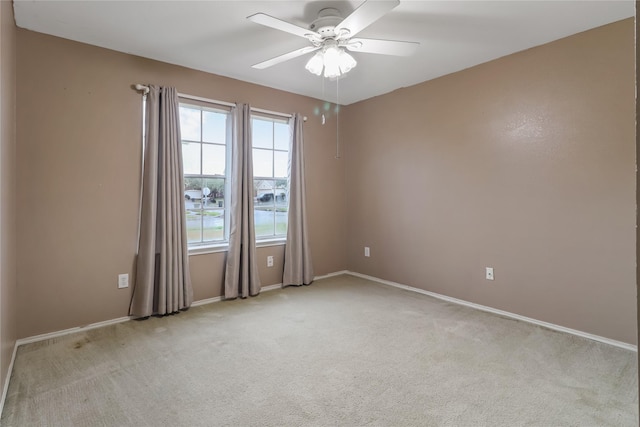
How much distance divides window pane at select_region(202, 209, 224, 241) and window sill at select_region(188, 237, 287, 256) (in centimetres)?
11

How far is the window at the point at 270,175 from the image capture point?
4055 millimetres

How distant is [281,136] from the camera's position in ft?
14.0

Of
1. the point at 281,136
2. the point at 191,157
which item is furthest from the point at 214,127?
the point at 281,136

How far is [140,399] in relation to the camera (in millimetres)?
1912

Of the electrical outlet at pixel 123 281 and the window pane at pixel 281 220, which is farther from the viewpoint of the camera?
the window pane at pixel 281 220

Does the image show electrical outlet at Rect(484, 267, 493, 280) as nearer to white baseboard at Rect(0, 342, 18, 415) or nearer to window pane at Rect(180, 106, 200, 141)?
window pane at Rect(180, 106, 200, 141)

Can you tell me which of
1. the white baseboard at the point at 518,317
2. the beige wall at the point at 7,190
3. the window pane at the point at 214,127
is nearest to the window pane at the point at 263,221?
the window pane at the point at 214,127

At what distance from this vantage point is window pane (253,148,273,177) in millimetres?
4039

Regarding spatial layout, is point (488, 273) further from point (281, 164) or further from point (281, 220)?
point (281, 164)

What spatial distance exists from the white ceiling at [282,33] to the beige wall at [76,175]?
0.75 ft

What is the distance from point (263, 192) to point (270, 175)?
23cm

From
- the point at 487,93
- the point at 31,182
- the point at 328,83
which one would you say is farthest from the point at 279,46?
the point at 31,182

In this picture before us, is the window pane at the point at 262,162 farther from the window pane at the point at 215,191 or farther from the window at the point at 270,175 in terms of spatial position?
the window pane at the point at 215,191

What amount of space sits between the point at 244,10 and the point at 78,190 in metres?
2.00
